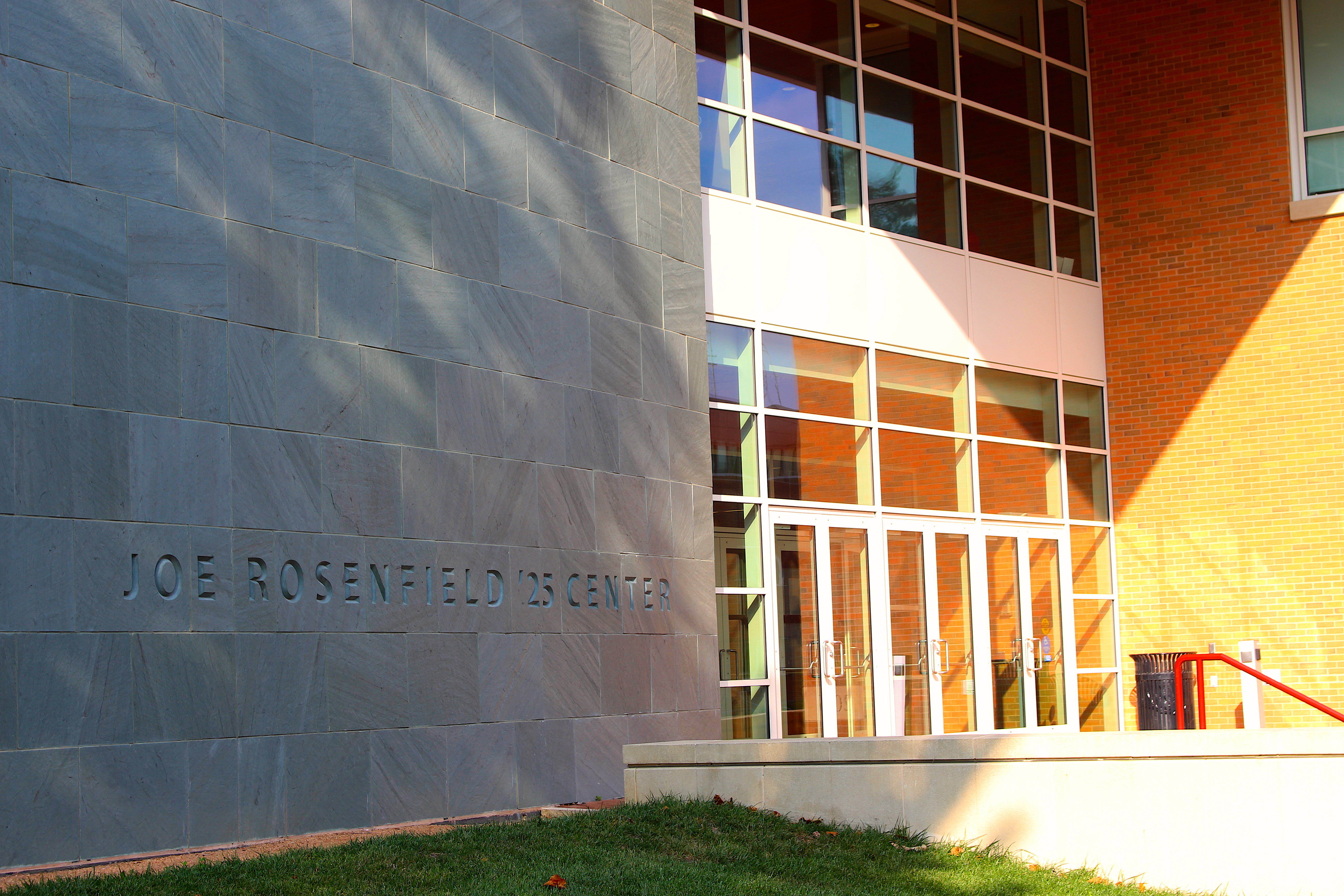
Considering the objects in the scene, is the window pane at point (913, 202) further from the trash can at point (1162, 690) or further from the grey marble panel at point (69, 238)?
the grey marble panel at point (69, 238)

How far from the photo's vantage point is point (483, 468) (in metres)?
10.2

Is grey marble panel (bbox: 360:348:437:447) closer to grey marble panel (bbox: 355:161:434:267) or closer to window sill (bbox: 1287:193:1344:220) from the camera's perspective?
grey marble panel (bbox: 355:161:434:267)

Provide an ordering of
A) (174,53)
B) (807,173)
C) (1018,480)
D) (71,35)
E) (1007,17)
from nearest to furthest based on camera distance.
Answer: (71,35) → (174,53) → (807,173) → (1018,480) → (1007,17)

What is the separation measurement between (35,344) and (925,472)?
1087 cm

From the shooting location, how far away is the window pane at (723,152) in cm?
1393

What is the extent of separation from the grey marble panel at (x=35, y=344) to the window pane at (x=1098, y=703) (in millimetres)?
14103

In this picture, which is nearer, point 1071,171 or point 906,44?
point 906,44

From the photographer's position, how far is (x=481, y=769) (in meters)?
9.92

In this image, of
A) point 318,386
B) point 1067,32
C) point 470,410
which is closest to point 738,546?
point 470,410

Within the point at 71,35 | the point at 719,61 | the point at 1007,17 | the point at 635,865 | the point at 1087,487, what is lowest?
the point at 635,865

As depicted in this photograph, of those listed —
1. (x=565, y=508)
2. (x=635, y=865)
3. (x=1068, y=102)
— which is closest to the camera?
(x=635, y=865)

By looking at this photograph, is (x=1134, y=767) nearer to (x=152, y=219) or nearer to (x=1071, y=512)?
(x=152, y=219)

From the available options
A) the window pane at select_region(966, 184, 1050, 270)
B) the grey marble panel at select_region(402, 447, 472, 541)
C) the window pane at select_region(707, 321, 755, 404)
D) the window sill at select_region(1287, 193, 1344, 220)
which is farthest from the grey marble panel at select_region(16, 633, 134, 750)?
the window sill at select_region(1287, 193, 1344, 220)

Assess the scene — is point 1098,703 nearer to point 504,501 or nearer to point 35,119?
point 504,501
